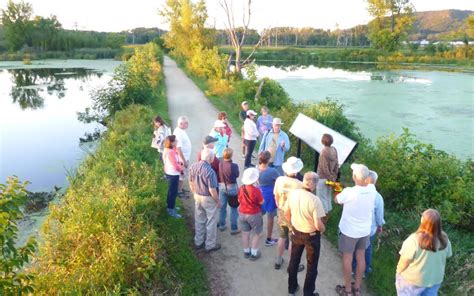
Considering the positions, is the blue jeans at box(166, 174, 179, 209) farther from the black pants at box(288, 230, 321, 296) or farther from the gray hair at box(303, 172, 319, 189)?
the gray hair at box(303, 172, 319, 189)

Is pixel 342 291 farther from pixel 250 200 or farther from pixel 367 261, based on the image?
pixel 250 200

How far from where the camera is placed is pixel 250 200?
5.14 m

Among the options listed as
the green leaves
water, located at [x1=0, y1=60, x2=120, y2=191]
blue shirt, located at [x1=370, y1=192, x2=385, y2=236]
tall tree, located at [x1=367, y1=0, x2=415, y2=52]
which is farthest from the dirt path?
tall tree, located at [x1=367, y1=0, x2=415, y2=52]

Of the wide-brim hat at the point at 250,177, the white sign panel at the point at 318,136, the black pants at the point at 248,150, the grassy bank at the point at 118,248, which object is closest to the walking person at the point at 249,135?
the black pants at the point at 248,150

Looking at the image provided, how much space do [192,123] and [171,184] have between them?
7.87 metres

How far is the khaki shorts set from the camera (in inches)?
179

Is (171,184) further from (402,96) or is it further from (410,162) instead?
(402,96)

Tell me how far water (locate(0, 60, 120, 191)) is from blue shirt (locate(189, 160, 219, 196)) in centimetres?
637

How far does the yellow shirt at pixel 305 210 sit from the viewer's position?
163 inches

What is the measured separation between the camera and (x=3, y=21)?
222 feet

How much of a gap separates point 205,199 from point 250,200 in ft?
2.50

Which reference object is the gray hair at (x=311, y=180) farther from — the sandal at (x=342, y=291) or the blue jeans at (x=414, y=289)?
the sandal at (x=342, y=291)

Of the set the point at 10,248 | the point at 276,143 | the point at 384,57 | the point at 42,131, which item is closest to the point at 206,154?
the point at 276,143

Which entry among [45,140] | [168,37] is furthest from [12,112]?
[168,37]
